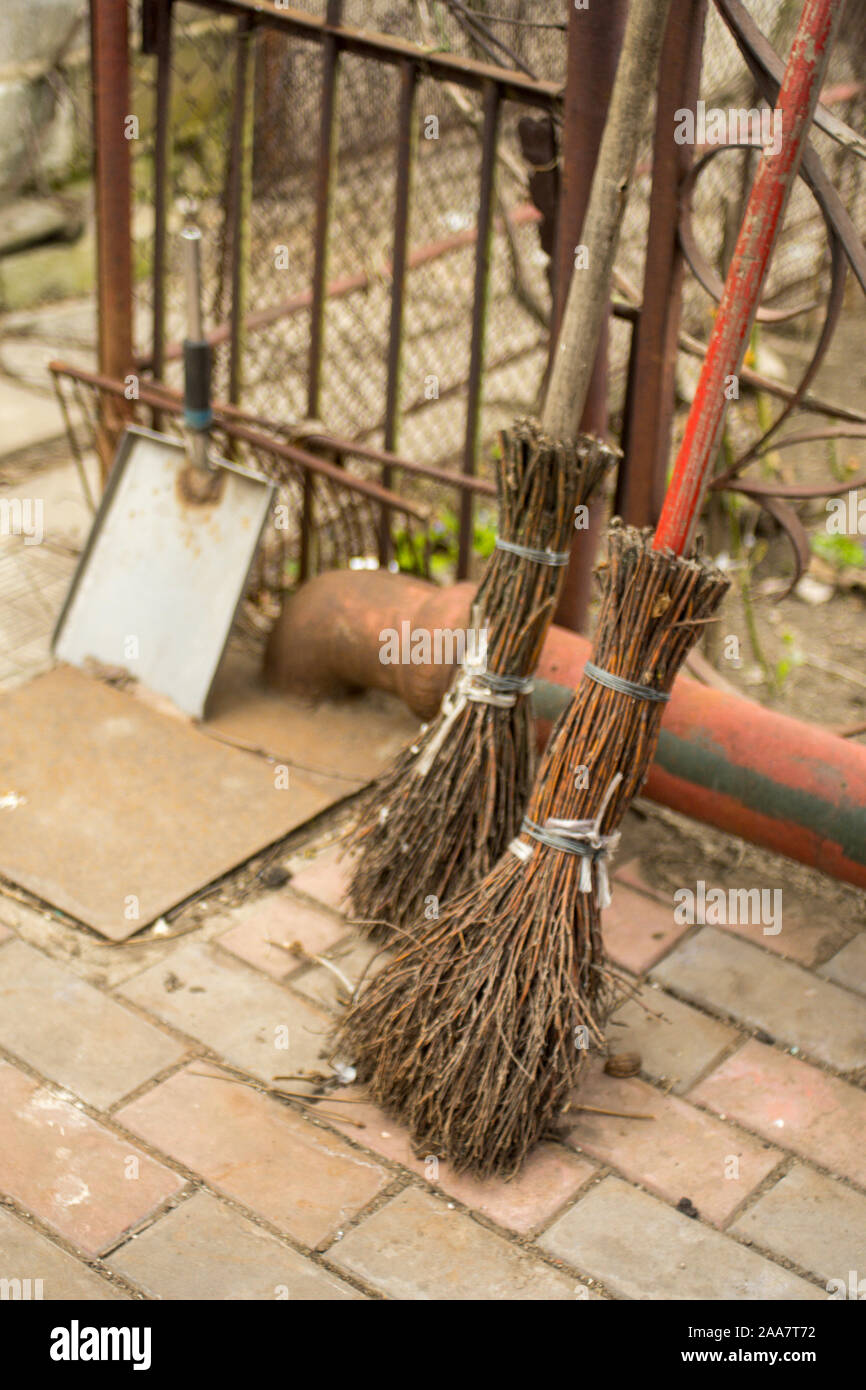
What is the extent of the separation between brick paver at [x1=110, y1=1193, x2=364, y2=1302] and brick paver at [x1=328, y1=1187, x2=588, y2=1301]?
63 millimetres

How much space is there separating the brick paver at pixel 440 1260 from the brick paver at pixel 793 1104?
569mm

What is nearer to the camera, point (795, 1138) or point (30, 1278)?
point (30, 1278)

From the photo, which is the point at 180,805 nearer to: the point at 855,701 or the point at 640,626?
the point at 640,626

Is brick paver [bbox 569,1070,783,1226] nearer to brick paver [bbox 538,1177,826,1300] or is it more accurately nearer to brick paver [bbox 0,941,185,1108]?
brick paver [bbox 538,1177,826,1300]

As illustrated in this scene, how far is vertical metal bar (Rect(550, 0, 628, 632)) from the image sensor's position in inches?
124

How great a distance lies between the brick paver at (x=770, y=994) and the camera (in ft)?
10.3

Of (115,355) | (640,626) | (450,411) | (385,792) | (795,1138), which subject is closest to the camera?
(640,626)

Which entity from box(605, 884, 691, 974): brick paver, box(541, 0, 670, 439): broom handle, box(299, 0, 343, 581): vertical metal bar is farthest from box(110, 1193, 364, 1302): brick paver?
box(299, 0, 343, 581): vertical metal bar

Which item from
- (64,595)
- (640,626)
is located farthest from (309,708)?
(640,626)

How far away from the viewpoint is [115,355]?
4.31 metres

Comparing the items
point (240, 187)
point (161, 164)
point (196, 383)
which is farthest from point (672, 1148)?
point (161, 164)
